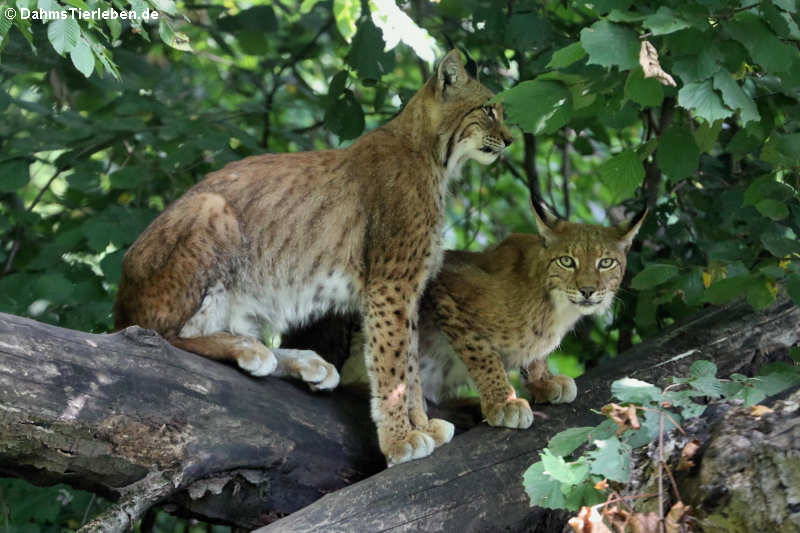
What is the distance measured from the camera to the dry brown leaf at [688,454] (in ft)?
10.9

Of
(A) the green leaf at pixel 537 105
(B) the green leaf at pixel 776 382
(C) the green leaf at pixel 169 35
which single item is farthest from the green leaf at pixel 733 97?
(C) the green leaf at pixel 169 35

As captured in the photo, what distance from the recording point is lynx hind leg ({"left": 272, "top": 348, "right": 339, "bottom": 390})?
4.73 metres

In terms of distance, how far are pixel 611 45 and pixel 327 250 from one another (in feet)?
7.38

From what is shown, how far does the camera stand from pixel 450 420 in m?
5.29

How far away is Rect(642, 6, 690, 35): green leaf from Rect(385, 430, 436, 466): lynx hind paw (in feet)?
7.47

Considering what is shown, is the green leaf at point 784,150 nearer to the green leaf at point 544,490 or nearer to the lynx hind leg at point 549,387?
the lynx hind leg at point 549,387

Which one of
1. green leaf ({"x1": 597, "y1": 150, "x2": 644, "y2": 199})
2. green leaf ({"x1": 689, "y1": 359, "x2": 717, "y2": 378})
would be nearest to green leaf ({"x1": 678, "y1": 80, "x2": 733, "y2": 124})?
green leaf ({"x1": 689, "y1": 359, "x2": 717, "y2": 378})

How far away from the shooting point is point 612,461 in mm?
3020

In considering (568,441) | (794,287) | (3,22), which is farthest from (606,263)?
(3,22)

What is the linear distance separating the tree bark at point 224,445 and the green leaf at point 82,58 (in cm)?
99

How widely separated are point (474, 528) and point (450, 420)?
1273mm

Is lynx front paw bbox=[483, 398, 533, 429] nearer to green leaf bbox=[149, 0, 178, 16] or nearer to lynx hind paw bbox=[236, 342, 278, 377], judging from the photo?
lynx hind paw bbox=[236, 342, 278, 377]

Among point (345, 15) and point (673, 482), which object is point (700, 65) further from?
point (345, 15)

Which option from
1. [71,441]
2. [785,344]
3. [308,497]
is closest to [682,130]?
[785,344]
